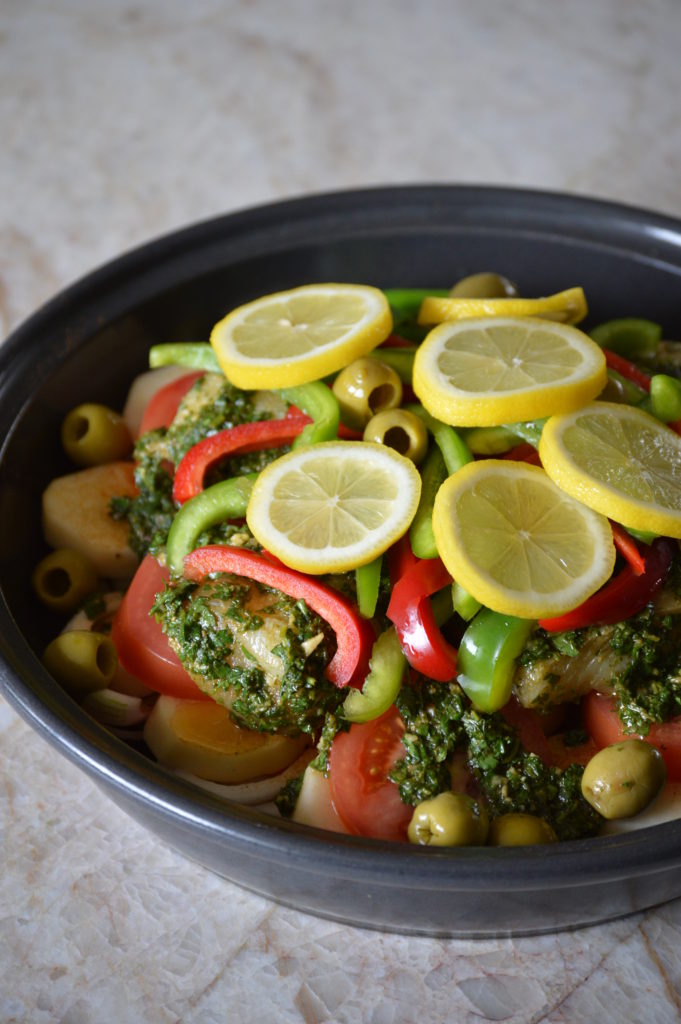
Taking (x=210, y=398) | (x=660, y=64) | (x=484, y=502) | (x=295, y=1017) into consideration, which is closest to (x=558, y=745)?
(x=484, y=502)

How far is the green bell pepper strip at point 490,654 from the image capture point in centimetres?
250

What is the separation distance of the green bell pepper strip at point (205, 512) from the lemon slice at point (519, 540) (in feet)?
1.69

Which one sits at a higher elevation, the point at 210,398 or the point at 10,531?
the point at 210,398

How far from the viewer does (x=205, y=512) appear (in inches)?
108

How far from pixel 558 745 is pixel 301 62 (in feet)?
12.9

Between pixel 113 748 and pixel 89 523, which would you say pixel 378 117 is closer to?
pixel 89 523

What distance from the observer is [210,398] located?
307 cm

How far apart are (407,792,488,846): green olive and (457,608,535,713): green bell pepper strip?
237mm

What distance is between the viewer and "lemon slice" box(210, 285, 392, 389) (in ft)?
9.23

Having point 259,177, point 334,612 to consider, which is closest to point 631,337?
point 334,612

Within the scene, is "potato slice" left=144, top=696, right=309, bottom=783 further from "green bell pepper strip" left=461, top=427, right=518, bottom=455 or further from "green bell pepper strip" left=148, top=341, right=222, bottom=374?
"green bell pepper strip" left=148, top=341, right=222, bottom=374

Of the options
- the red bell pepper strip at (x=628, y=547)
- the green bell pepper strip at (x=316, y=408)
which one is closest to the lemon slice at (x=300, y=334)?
the green bell pepper strip at (x=316, y=408)

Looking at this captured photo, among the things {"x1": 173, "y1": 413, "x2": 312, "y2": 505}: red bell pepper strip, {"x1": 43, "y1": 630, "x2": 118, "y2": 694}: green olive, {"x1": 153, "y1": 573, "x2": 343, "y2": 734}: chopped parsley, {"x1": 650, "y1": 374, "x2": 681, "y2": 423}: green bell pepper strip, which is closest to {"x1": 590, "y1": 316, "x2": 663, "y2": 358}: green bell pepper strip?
{"x1": 650, "y1": 374, "x2": 681, "y2": 423}: green bell pepper strip

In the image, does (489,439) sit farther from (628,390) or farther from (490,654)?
(490,654)
